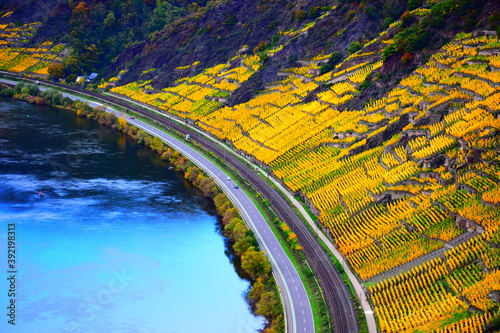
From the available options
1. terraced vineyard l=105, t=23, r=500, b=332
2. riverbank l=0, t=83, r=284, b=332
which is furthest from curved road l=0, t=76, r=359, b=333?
terraced vineyard l=105, t=23, r=500, b=332

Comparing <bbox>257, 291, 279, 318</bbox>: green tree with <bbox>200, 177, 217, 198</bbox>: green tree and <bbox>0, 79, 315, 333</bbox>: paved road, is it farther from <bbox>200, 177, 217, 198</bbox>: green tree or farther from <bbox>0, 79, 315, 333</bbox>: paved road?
<bbox>200, 177, 217, 198</bbox>: green tree

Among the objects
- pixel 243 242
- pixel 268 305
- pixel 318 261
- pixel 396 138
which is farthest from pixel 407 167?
pixel 268 305

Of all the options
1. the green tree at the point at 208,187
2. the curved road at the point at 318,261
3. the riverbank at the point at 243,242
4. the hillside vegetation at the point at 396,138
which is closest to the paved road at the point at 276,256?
the curved road at the point at 318,261

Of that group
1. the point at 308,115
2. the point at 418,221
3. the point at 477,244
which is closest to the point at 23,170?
the point at 308,115

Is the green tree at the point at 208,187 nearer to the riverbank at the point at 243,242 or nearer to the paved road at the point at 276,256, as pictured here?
the riverbank at the point at 243,242

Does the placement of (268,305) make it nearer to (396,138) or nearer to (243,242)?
(243,242)
